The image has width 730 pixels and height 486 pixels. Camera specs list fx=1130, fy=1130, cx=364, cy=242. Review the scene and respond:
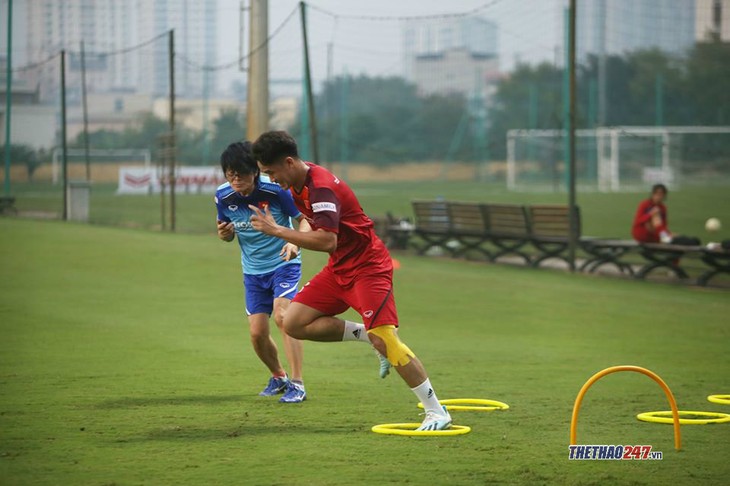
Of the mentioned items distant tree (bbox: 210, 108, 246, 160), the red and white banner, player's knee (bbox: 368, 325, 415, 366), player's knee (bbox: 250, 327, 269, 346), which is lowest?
player's knee (bbox: 250, 327, 269, 346)

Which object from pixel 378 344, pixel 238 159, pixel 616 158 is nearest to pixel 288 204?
pixel 238 159

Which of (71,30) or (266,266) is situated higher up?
(71,30)

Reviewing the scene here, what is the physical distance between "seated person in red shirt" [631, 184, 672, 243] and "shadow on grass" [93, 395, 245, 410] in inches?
499

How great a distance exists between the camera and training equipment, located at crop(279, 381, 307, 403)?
904 cm

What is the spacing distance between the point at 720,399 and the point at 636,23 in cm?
4017

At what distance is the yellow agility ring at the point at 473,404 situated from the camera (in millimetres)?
8625

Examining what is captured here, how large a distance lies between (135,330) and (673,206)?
29584 millimetres

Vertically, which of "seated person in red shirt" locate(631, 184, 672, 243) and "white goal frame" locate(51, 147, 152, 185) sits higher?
"white goal frame" locate(51, 147, 152, 185)

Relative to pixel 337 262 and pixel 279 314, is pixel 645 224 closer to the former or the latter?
pixel 279 314

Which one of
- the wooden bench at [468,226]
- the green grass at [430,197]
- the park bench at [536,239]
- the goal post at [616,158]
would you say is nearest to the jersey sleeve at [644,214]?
the park bench at [536,239]

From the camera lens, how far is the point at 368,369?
11133 millimetres

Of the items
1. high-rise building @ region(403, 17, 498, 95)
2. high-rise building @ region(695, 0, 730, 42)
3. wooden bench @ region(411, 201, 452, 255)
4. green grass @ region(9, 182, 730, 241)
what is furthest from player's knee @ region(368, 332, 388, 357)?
high-rise building @ region(695, 0, 730, 42)

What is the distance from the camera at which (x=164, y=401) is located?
9.00 metres

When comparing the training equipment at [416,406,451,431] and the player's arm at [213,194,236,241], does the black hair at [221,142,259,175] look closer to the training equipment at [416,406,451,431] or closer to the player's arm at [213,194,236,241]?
the player's arm at [213,194,236,241]
